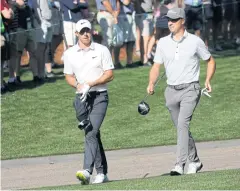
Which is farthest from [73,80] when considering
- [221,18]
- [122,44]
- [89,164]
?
[221,18]

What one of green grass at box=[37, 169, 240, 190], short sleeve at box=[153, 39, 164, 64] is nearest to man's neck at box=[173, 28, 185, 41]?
short sleeve at box=[153, 39, 164, 64]

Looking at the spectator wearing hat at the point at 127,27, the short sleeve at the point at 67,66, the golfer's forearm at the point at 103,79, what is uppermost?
the short sleeve at the point at 67,66

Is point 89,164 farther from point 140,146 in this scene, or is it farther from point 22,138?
point 22,138

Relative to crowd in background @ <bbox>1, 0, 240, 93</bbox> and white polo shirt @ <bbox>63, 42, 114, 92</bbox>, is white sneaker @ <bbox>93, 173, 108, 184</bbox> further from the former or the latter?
crowd in background @ <bbox>1, 0, 240, 93</bbox>

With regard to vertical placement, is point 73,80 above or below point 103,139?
above

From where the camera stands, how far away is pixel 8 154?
44.6ft

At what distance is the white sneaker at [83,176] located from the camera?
1063 cm

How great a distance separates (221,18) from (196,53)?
10876 mm

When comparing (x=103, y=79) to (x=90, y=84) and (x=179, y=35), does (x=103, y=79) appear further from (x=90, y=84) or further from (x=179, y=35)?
(x=179, y=35)

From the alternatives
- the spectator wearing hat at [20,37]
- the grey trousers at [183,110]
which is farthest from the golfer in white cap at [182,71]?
the spectator wearing hat at [20,37]

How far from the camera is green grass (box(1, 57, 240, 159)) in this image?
14.0 meters

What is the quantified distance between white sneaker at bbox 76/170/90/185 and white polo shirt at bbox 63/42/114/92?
1011mm

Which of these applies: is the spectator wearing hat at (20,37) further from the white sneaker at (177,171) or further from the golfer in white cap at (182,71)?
the white sneaker at (177,171)

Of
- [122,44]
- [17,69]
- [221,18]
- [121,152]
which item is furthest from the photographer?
[221,18]
